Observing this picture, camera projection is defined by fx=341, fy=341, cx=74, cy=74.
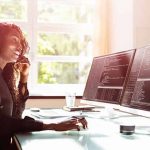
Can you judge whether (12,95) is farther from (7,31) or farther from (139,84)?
(139,84)

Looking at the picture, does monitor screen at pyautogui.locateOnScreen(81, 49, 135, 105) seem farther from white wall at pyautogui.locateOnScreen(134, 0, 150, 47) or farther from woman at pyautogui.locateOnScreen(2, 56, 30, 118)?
white wall at pyautogui.locateOnScreen(134, 0, 150, 47)

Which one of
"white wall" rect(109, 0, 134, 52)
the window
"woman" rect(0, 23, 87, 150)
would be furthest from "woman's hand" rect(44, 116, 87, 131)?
the window

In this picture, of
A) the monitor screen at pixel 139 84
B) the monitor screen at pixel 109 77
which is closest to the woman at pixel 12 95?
the monitor screen at pixel 139 84

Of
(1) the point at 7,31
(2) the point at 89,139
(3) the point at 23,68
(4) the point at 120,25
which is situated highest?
(4) the point at 120,25

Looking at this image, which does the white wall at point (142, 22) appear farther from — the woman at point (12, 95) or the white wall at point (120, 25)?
the woman at point (12, 95)

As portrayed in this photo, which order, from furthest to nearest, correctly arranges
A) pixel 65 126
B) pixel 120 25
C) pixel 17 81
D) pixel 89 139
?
1. pixel 120 25
2. pixel 17 81
3. pixel 65 126
4. pixel 89 139

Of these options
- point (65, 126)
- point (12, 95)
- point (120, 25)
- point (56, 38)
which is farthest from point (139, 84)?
point (56, 38)

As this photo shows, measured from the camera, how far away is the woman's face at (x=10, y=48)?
4.93 ft

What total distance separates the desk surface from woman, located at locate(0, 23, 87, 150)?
32 mm

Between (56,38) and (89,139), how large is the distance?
2.62 m

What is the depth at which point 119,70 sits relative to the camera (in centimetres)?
192

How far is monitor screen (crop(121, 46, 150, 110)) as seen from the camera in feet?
4.85

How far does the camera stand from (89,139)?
4.12 feet

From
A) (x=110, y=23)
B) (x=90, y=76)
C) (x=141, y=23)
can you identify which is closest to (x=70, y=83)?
(x=110, y=23)
